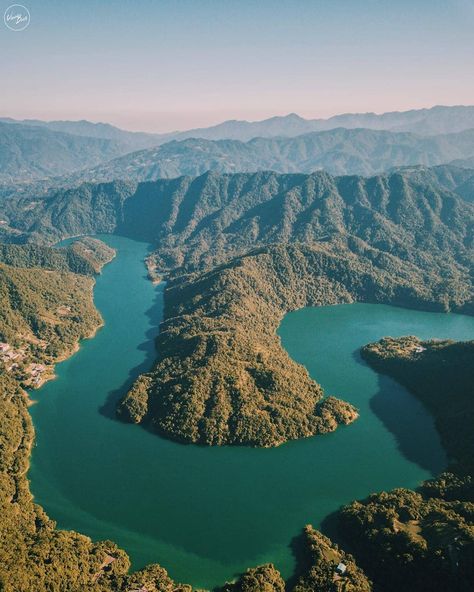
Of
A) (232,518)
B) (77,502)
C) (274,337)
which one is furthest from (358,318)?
(77,502)

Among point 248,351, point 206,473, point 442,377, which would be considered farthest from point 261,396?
point 442,377

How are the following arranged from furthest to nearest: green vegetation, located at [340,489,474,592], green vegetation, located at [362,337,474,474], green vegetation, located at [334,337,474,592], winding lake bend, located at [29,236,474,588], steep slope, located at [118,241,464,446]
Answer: steep slope, located at [118,241,464,446]
green vegetation, located at [362,337,474,474]
winding lake bend, located at [29,236,474,588]
green vegetation, located at [334,337,474,592]
green vegetation, located at [340,489,474,592]

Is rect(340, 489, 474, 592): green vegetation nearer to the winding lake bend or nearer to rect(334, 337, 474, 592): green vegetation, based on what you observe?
rect(334, 337, 474, 592): green vegetation

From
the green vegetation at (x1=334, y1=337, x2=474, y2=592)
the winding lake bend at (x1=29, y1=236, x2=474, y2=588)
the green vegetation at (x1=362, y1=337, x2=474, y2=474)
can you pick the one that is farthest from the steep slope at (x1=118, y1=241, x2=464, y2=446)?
the green vegetation at (x1=334, y1=337, x2=474, y2=592)

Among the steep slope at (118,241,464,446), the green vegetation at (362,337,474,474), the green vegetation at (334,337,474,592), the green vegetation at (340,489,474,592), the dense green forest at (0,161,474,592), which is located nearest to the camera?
the green vegetation at (340,489,474,592)

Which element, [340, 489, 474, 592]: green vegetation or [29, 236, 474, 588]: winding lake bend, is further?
[29, 236, 474, 588]: winding lake bend

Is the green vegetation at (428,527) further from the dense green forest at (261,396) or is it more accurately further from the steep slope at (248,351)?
the steep slope at (248,351)

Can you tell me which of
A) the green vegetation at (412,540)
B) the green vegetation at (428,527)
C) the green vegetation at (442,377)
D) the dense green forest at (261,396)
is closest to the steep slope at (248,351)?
the dense green forest at (261,396)

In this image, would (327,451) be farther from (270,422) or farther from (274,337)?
(274,337)
